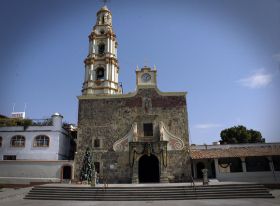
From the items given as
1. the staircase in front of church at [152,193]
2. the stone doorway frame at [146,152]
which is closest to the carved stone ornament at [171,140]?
the stone doorway frame at [146,152]

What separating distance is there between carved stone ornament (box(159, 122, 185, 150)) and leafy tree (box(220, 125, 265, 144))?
65.4ft

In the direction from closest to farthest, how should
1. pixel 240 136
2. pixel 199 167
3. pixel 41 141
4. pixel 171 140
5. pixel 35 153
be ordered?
pixel 171 140 → pixel 35 153 → pixel 41 141 → pixel 199 167 → pixel 240 136

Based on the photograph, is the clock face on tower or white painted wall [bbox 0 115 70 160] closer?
white painted wall [bbox 0 115 70 160]

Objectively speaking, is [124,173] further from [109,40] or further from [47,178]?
[109,40]

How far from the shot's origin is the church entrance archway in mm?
26572

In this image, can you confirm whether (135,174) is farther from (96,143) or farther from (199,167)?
(199,167)

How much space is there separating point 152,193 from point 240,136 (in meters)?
29.9

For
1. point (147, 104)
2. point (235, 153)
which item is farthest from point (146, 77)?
point (235, 153)

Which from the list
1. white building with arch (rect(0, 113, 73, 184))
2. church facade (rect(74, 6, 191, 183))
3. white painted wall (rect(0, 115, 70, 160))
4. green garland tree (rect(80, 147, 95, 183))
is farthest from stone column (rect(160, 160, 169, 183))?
white painted wall (rect(0, 115, 70, 160))

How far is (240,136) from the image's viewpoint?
43.5 metres

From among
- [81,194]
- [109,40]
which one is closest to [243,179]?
[81,194]

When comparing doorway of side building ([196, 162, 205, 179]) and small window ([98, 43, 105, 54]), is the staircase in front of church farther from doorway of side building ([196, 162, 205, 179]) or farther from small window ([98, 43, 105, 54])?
small window ([98, 43, 105, 54])

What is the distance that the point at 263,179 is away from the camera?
85.1 feet

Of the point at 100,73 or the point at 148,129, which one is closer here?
the point at 148,129
